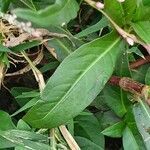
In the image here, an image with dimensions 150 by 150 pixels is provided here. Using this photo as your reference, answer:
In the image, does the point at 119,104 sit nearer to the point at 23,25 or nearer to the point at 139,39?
the point at 139,39

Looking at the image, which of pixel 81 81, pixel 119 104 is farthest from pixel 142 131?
pixel 81 81

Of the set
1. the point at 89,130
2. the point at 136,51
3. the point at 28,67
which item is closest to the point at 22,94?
the point at 28,67

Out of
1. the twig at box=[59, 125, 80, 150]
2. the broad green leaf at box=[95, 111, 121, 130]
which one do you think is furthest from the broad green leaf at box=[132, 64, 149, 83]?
the twig at box=[59, 125, 80, 150]

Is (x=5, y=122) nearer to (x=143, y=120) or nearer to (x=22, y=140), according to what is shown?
(x=22, y=140)

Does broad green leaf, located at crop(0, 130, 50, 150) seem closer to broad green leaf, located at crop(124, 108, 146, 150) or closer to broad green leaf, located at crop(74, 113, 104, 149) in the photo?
broad green leaf, located at crop(74, 113, 104, 149)

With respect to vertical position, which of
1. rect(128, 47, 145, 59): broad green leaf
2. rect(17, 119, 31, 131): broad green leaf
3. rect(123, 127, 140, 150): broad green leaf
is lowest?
rect(123, 127, 140, 150): broad green leaf

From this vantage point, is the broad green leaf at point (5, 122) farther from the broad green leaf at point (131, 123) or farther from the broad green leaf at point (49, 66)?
the broad green leaf at point (131, 123)
